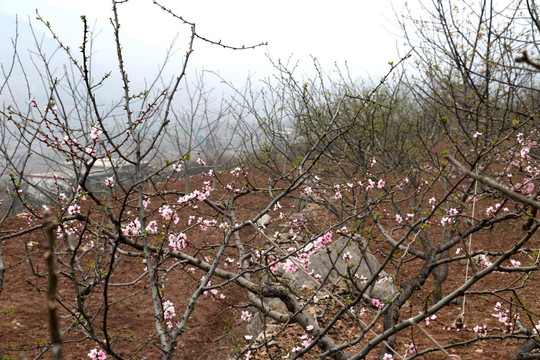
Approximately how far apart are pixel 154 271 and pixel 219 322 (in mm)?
4859

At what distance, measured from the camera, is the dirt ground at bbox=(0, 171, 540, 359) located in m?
4.65

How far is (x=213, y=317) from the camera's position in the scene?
5828 mm

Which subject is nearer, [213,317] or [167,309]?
[167,309]

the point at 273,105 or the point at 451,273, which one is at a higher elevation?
the point at 273,105

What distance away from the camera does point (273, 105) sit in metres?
10.2

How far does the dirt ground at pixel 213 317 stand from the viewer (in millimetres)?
4652

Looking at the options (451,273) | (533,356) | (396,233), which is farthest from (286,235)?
(533,356)

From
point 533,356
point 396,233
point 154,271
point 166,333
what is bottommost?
point 533,356

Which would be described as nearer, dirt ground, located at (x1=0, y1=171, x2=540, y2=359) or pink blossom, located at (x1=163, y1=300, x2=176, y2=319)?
pink blossom, located at (x1=163, y1=300, x2=176, y2=319)

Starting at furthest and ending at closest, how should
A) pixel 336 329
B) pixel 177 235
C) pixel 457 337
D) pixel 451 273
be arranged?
pixel 451 273
pixel 336 329
pixel 457 337
pixel 177 235

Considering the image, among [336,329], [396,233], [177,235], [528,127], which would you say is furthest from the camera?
[396,233]

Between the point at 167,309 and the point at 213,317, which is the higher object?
the point at 213,317

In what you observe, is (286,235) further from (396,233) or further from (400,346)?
(400,346)

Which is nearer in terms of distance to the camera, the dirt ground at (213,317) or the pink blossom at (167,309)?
the pink blossom at (167,309)
